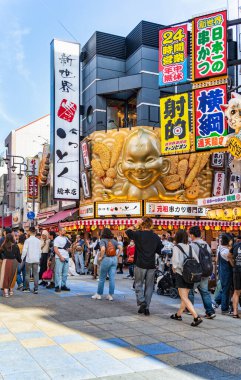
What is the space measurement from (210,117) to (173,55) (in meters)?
3.75

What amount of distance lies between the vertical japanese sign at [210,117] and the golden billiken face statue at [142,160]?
649 cm

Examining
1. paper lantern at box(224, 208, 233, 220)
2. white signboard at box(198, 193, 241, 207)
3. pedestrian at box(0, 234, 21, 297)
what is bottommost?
pedestrian at box(0, 234, 21, 297)

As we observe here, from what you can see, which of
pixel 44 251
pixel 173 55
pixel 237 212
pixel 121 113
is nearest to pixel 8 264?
pixel 44 251

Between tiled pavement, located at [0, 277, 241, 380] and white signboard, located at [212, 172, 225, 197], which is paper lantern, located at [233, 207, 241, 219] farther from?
white signboard, located at [212, 172, 225, 197]

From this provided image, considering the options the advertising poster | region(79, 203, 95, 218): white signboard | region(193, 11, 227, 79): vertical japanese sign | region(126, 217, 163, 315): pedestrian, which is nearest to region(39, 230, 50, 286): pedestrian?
region(126, 217, 163, 315): pedestrian

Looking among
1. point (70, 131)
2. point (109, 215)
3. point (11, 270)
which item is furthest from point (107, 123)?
point (11, 270)

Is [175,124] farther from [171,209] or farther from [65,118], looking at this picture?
[65,118]

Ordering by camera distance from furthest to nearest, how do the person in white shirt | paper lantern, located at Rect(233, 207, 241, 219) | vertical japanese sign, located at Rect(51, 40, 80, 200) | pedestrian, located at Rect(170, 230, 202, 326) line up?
vertical japanese sign, located at Rect(51, 40, 80, 200) < paper lantern, located at Rect(233, 207, 241, 219) < the person in white shirt < pedestrian, located at Rect(170, 230, 202, 326)

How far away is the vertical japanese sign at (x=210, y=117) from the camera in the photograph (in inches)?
675

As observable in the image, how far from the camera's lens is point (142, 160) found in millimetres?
24250

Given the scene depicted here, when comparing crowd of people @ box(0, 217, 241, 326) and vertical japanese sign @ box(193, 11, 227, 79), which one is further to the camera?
vertical japanese sign @ box(193, 11, 227, 79)

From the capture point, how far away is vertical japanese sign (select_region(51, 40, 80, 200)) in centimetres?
2581

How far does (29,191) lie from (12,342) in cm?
2991

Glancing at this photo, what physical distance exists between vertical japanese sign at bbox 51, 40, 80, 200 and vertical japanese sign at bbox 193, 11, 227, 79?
10309 mm
